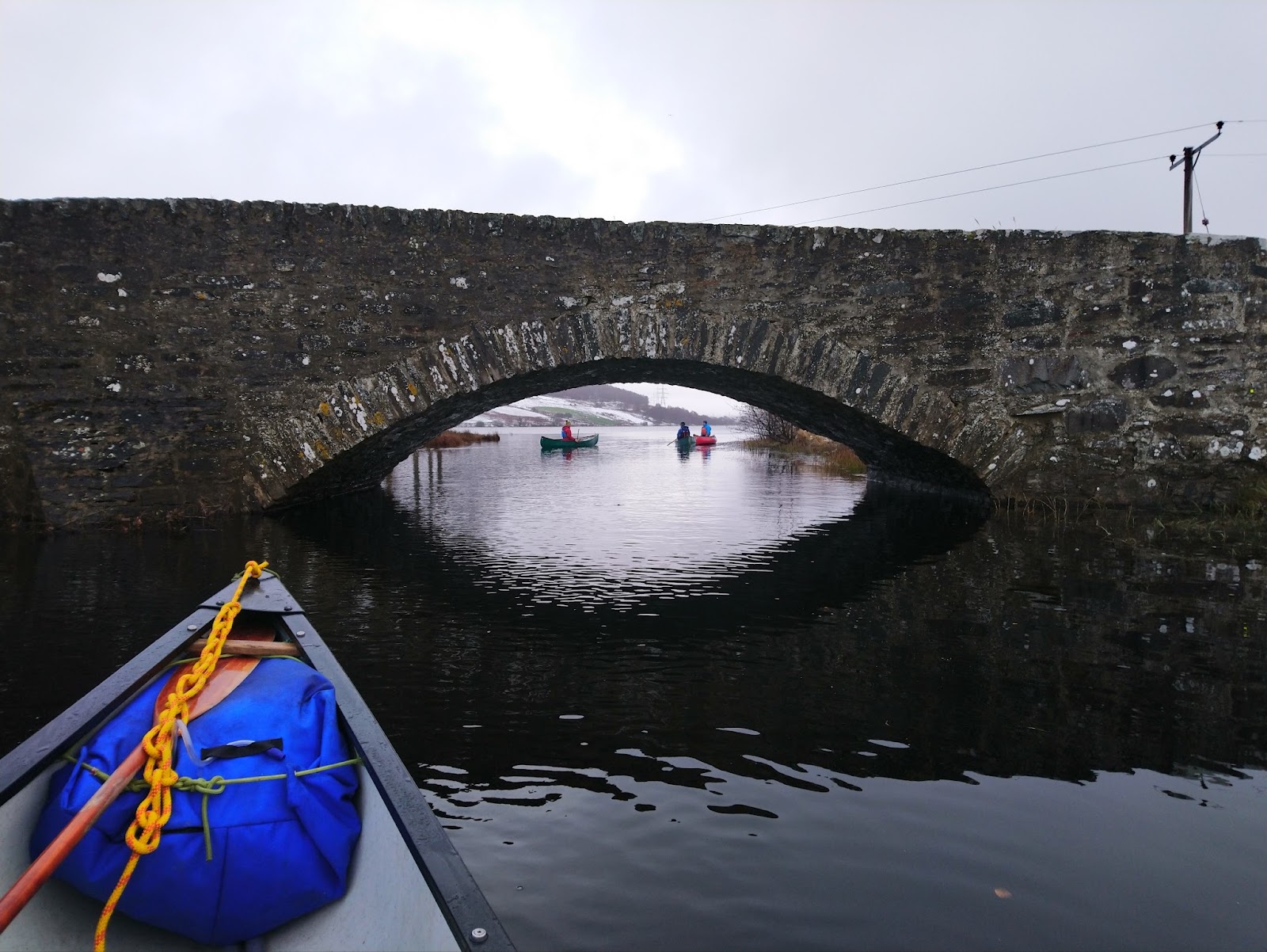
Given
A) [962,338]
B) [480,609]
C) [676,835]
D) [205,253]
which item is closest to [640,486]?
[962,338]

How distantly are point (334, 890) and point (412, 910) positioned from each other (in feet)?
1.23

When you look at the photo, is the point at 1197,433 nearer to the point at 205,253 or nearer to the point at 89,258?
the point at 205,253

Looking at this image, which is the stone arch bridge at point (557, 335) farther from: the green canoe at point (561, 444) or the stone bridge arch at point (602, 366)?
the green canoe at point (561, 444)

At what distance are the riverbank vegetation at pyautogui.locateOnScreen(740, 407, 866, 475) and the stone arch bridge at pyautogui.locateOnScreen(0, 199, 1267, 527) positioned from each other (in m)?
8.23

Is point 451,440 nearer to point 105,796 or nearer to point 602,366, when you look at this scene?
point 602,366

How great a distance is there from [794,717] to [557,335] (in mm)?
5216

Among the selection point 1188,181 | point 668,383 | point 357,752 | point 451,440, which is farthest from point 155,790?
point 451,440

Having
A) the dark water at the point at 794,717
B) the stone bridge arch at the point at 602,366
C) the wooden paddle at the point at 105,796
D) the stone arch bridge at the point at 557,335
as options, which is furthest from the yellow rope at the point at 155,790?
the stone arch bridge at the point at 557,335

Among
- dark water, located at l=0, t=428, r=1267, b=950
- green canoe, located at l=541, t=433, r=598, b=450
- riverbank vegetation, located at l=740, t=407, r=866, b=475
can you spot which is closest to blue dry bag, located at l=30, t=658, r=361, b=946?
dark water, located at l=0, t=428, r=1267, b=950

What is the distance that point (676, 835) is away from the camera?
2.31m

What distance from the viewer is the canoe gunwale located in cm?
142

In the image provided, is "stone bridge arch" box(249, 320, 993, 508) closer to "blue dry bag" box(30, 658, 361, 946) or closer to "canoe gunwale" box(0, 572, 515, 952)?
"canoe gunwale" box(0, 572, 515, 952)

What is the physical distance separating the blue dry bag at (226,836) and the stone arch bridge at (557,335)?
577cm

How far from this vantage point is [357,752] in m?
2.10
